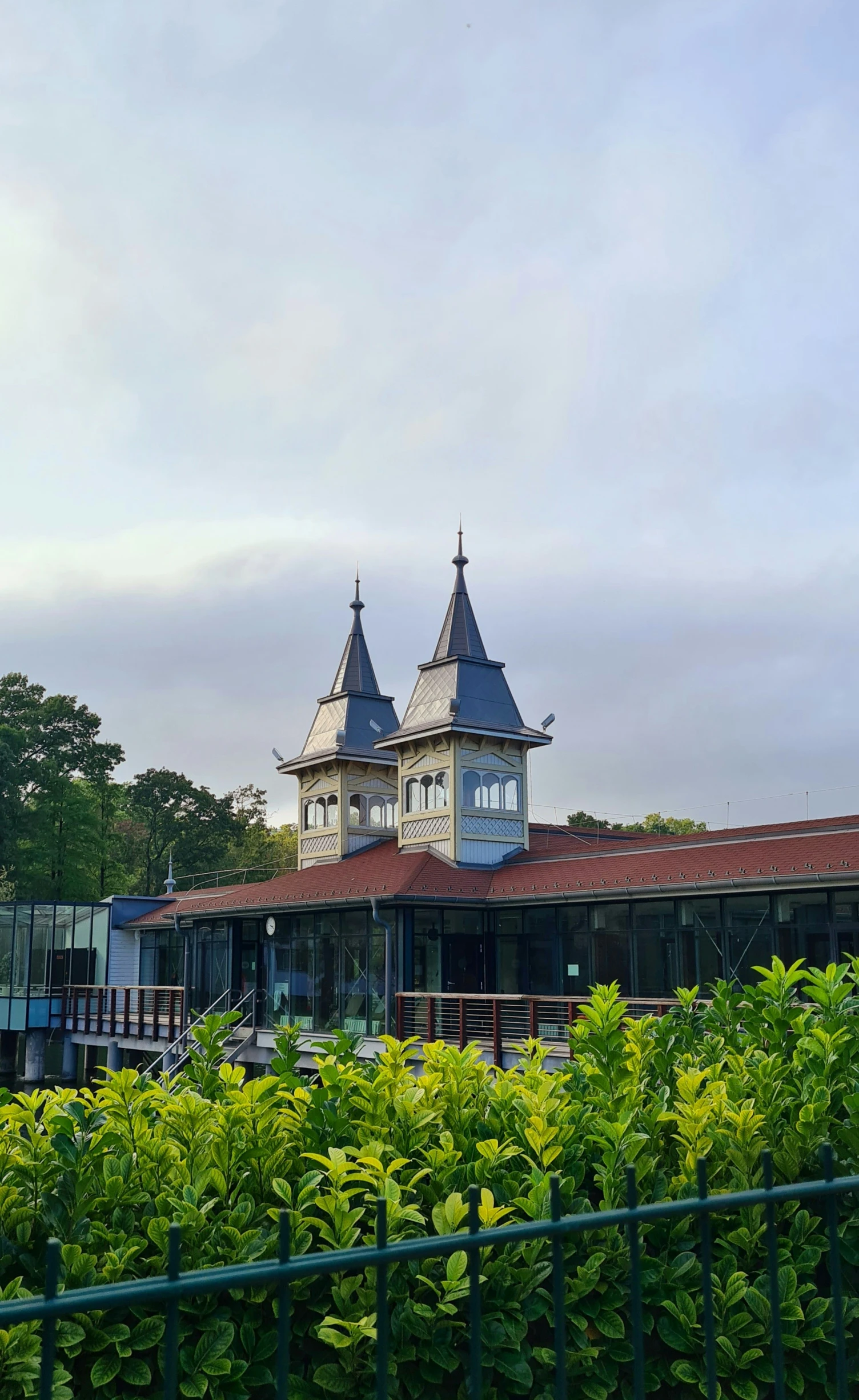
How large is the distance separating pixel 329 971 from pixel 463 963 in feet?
11.1

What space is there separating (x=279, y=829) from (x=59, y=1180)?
71.0 m

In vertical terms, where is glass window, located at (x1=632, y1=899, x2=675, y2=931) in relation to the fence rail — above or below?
above

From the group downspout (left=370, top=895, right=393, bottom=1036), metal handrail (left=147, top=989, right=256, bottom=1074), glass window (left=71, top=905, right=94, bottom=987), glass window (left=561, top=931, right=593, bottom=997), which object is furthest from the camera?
glass window (left=71, top=905, right=94, bottom=987)

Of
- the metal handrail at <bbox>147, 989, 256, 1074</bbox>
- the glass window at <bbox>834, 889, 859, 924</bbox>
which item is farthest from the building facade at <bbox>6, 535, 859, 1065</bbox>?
the metal handrail at <bbox>147, 989, 256, 1074</bbox>

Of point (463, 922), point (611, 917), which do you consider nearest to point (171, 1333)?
point (611, 917)

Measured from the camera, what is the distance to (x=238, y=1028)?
92.6 ft

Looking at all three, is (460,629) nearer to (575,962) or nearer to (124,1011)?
(575,962)

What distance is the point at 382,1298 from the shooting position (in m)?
2.46

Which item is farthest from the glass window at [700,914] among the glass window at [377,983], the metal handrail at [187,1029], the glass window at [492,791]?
the metal handrail at [187,1029]

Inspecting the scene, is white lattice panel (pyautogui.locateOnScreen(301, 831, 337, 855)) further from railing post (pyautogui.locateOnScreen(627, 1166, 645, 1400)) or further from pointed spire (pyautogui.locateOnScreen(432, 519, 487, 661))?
railing post (pyautogui.locateOnScreen(627, 1166, 645, 1400))

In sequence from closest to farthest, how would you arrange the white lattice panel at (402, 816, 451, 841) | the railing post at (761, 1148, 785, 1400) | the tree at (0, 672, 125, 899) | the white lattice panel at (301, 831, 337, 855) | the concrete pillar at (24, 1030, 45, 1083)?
1. the railing post at (761, 1148, 785, 1400)
2. the white lattice panel at (402, 816, 451, 841)
3. the white lattice panel at (301, 831, 337, 855)
4. the concrete pillar at (24, 1030, 45, 1083)
5. the tree at (0, 672, 125, 899)

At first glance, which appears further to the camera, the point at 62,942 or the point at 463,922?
the point at 62,942

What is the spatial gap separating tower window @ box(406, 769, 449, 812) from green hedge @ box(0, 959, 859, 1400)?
25995 mm

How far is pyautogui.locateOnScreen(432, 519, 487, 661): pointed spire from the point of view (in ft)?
107
